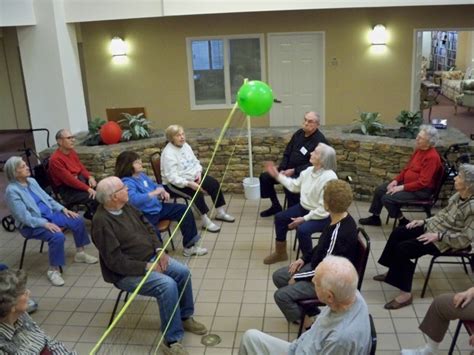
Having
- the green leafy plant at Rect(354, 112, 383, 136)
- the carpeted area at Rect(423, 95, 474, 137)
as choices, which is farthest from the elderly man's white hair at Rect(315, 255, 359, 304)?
the carpeted area at Rect(423, 95, 474, 137)

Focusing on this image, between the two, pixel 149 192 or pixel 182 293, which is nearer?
pixel 182 293

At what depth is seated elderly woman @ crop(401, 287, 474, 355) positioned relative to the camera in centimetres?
277

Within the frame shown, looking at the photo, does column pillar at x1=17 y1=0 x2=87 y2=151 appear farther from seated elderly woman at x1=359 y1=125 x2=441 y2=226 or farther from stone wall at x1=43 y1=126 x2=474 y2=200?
seated elderly woman at x1=359 y1=125 x2=441 y2=226

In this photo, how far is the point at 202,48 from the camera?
8.54m

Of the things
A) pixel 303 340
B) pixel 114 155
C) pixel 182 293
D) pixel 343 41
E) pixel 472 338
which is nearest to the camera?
pixel 303 340

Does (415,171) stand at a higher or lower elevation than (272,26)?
lower

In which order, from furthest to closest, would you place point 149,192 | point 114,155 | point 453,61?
point 453,61
point 114,155
point 149,192

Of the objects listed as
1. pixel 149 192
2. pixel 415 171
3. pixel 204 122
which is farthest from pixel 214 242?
pixel 204 122

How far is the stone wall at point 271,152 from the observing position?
5285 millimetres

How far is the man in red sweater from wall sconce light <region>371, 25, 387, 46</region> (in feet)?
17.3

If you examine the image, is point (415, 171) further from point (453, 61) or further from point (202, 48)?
point (453, 61)

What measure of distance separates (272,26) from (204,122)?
195 centimetres

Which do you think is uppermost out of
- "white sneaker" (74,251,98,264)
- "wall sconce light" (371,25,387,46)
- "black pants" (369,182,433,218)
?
"wall sconce light" (371,25,387,46)

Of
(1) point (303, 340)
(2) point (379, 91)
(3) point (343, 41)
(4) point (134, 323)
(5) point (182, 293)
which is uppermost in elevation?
(3) point (343, 41)
